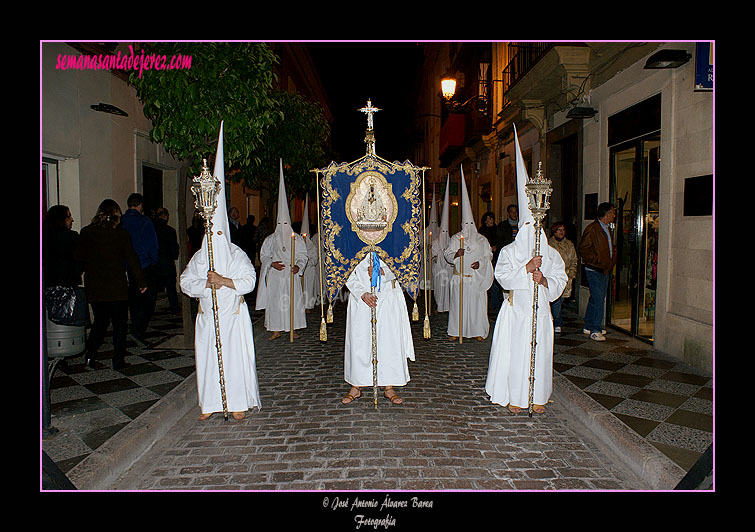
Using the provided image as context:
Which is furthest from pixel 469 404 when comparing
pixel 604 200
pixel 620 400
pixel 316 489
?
pixel 604 200

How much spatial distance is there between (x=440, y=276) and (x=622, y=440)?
818 centimetres

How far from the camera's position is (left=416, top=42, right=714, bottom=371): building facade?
6449 millimetres

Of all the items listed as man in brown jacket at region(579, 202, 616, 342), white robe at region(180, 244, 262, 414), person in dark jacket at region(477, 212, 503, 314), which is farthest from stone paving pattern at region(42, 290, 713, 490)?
person in dark jacket at region(477, 212, 503, 314)

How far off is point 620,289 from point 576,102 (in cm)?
415

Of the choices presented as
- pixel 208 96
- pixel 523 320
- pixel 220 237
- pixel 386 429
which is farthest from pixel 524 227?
pixel 208 96

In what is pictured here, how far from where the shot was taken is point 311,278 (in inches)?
487

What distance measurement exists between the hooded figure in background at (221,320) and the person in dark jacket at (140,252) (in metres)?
3.23

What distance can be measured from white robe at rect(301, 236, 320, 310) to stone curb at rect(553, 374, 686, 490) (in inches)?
271

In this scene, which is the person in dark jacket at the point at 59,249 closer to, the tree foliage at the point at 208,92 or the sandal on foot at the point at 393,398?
the tree foliage at the point at 208,92

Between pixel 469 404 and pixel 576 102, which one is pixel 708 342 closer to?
pixel 469 404

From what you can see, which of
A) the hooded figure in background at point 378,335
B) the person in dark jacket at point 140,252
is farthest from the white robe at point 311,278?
the hooded figure in background at point 378,335

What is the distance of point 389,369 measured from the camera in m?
5.52

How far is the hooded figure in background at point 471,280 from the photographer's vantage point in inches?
336

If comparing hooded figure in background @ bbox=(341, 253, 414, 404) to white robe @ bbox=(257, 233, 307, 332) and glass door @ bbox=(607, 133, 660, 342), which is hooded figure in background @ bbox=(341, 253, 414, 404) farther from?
glass door @ bbox=(607, 133, 660, 342)
